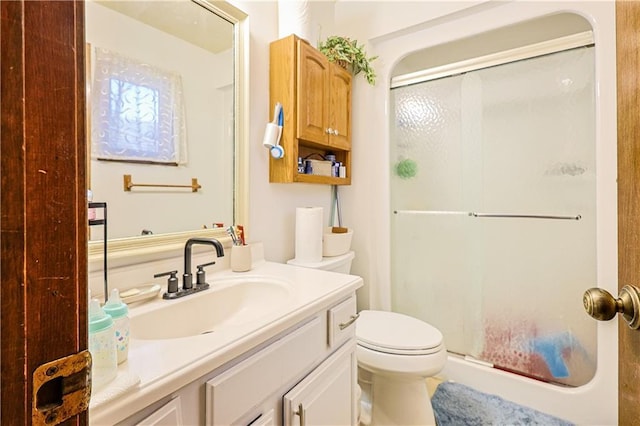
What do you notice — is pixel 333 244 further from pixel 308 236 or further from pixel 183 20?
pixel 183 20

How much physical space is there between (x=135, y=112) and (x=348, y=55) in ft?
3.93

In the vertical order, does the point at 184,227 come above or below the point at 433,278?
above

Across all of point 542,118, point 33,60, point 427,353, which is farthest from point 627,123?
point 542,118

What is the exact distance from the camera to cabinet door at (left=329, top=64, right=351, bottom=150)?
5.42ft

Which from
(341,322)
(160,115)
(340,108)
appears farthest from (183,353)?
(340,108)

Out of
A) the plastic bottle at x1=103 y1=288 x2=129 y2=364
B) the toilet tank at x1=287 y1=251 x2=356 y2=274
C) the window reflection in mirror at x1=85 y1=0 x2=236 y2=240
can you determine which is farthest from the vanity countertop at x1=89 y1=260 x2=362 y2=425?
the toilet tank at x1=287 y1=251 x2=356 y2=274

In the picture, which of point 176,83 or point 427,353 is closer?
point 176,83

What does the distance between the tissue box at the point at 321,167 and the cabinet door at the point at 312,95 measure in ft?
0.38

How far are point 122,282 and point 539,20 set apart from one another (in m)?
2.24

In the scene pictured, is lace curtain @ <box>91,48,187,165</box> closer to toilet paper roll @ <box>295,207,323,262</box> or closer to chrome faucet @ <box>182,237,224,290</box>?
chrome faucet @ <box>182,237,224,290</box>

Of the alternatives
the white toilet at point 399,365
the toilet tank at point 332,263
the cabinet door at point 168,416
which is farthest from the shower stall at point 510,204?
the cabinet door at point 168,416

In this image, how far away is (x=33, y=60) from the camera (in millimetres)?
258

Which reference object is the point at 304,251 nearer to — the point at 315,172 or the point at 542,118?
the point at 315,172

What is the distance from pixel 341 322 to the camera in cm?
101
